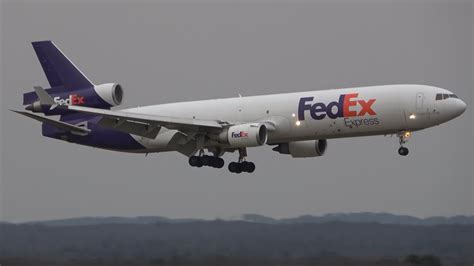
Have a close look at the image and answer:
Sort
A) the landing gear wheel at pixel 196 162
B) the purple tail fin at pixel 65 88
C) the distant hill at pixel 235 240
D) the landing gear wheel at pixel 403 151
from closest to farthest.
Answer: the distant hill at pixel 235 240 < the landing gear wheel at pixel 403 151 < the landing gear wheel at pixel 196 162 < the purple tail fin at pixel 65 88

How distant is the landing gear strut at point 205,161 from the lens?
6394 centimetres

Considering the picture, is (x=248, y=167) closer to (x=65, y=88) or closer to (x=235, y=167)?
(x=235, y=167)

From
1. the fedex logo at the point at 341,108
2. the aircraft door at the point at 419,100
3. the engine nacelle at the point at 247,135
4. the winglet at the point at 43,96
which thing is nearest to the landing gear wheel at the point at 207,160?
the engine nacelle at the point at 247,135

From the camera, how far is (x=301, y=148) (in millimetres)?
67250

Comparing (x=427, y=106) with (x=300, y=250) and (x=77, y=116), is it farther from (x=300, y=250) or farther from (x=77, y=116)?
(x=77, y=116)

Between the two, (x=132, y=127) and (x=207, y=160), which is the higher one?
(x=132, y=127)

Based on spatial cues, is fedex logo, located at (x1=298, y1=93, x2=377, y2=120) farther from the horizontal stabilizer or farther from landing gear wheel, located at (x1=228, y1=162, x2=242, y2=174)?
the horizontal stabilizer

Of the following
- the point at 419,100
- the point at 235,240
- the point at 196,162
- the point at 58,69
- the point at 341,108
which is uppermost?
the point at 58,69

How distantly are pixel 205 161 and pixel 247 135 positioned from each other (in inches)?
178

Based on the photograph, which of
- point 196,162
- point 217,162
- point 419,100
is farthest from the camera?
point 217,162

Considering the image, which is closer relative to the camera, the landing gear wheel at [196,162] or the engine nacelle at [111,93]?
the landing gear wheel at [196,162]

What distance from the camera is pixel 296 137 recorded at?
202 feet

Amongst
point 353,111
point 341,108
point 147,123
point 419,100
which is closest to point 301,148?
point 341,108

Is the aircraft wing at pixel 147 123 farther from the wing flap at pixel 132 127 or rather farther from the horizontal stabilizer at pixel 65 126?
the horizontal stabilizer at pixel 65 126
